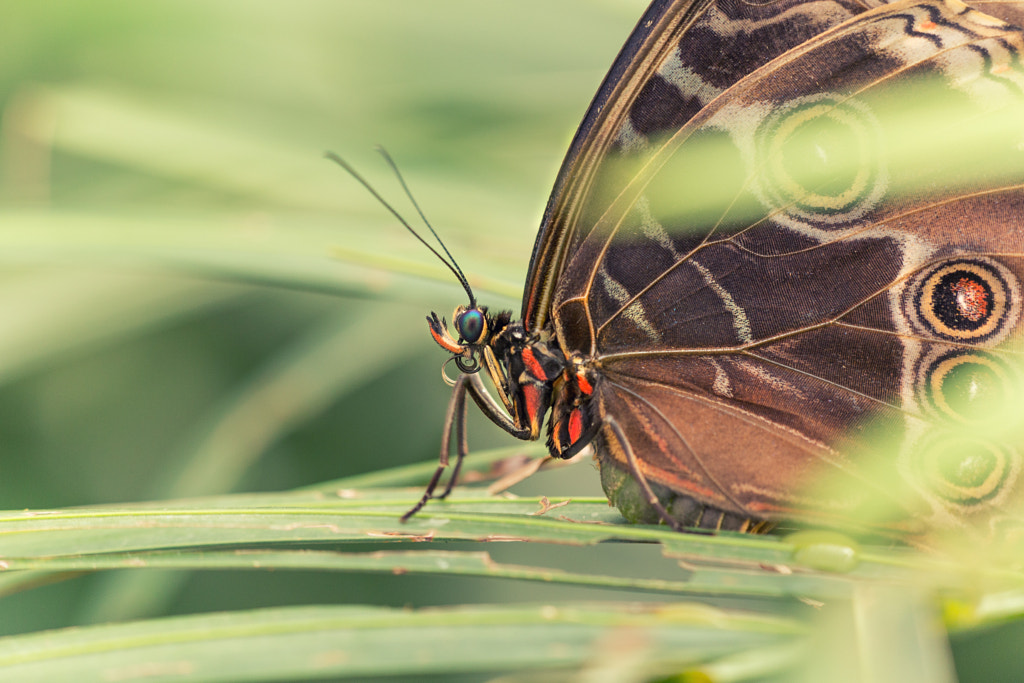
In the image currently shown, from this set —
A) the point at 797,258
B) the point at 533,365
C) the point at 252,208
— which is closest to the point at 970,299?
the point at 797,258

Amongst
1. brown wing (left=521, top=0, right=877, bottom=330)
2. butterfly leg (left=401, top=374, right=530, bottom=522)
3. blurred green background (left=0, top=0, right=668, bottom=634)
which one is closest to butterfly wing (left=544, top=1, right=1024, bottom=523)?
brown wing (left=521, top=0, right=877, bottom=330)

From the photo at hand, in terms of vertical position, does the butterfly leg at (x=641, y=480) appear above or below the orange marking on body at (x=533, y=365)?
below

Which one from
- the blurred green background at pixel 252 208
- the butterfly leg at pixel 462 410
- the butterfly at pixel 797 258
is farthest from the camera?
the blurred green background at pixel 252 208

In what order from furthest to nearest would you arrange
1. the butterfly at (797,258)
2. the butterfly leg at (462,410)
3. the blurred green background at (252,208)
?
1. the blurred green background at (252,208)
2. the butterfly leg at (462,410)
3. the butterfly at (797,258)

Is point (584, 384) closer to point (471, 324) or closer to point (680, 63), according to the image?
point (471, 324)

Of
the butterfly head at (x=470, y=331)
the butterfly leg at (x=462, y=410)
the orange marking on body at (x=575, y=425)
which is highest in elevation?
the butterfly head at (x=470, y=331)

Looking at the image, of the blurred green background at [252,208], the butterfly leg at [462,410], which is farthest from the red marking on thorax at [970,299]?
the blurred green background at [252,208]

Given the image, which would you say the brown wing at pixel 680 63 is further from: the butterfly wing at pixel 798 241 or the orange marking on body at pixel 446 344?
the orange marking on body at pixel 446 344
